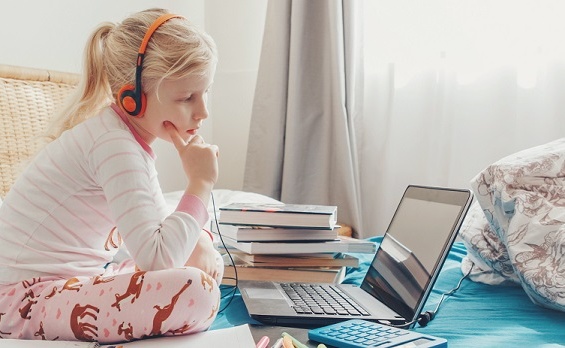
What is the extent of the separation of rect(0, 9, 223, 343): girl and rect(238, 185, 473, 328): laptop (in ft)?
0.35

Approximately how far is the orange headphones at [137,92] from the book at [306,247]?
1.07ft

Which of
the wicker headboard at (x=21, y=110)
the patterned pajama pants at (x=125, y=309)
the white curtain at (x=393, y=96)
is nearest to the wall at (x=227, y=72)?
the white curtain at (x=393, y=96)

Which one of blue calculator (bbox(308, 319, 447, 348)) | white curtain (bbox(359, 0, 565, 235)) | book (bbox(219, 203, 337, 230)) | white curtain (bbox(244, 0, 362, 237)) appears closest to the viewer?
blue calculator (bbox(308, 319, 447, 348))

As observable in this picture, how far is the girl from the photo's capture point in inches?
33.9

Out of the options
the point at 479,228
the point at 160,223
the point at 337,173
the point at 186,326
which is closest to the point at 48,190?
the point at 160,223

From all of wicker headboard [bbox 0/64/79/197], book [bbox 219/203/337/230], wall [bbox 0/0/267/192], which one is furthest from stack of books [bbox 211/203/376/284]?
wall [bbox 0/0/267/192]

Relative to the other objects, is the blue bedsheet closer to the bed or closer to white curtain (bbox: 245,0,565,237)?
the bed

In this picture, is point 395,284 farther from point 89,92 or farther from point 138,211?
point 89,92

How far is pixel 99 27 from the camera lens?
3.55ft

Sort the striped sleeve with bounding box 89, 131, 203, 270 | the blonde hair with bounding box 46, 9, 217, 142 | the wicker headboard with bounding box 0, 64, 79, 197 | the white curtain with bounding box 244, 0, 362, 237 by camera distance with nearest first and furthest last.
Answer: the striped sleeve with bounding box 89, 131, 203, 270 < the blonde hair with bounding box 46, 9, 217, 142 < the wicker headboard with bounding box 0, 64, 79, 197 < the white curtain with bounding box 244, 0, 362, 237

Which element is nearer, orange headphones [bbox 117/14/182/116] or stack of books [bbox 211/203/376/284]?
orange headphones [bbox 117/14/182/116]

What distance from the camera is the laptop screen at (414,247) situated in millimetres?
936

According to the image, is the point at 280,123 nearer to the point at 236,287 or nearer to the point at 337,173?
the point at 337,173

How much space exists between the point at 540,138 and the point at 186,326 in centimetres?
143
